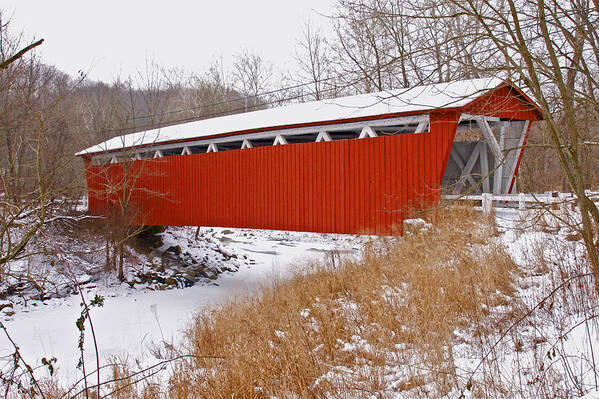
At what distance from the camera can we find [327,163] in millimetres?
7238

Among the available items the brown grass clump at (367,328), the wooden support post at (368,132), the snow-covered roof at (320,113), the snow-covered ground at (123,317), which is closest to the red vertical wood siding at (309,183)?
the wooden support post at (368,132)

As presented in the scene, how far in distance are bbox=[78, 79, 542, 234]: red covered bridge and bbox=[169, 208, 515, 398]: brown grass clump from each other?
84 centimetres

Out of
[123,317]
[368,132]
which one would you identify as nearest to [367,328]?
[368,132]

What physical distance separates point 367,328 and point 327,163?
4.24 meters

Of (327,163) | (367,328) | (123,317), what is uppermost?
(327,163)

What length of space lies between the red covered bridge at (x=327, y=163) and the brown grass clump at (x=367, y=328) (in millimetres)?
837

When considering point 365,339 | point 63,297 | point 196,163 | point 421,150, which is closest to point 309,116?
point 421,150

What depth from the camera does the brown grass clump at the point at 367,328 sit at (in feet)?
8.26

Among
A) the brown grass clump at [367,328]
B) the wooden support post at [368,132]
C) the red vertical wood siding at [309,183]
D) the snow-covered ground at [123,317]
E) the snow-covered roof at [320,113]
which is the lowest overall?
the snow-covered ground at [123,317]

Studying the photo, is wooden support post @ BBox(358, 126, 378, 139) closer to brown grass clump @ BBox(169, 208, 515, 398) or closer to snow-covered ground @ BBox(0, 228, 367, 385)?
brown grass clump @ BBox(169, 208, 515, 398)

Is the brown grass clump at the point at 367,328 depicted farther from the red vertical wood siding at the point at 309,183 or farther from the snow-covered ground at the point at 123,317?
the snow-covered ground at the point at 123,317

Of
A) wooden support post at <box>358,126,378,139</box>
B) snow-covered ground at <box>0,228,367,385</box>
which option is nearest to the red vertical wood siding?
wooden support post at <box>358,126,378,139</box>

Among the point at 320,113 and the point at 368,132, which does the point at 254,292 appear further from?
the point at 368,132

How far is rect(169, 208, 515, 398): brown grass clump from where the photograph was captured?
2.52 metres
